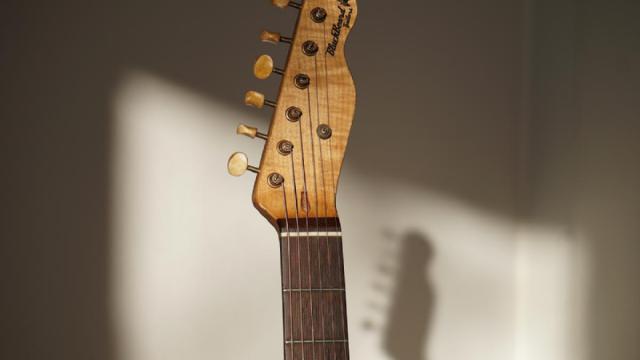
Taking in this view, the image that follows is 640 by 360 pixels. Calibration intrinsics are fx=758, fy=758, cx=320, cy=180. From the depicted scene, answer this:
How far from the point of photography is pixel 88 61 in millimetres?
1723

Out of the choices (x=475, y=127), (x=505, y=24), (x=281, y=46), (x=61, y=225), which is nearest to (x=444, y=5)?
(x=505, y=24)

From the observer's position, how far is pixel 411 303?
2.01 meters

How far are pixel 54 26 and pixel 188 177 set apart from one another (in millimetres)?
453

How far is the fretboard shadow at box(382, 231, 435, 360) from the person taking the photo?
1.98 meters

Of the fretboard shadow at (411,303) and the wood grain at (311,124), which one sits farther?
the fretboard shadow at (411,303)

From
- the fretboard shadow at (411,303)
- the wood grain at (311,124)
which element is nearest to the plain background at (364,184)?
the fretboard shadow at (411,303)

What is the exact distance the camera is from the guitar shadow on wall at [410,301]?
198cm

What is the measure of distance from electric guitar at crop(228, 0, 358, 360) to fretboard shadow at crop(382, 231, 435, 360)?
0.69 meters

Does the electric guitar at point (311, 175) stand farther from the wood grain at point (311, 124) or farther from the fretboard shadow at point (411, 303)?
the fretboard shadow at point (411, 303)

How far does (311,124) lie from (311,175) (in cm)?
9

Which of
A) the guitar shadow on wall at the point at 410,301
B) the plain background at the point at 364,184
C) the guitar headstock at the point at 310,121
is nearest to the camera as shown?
the guitar headstock at the point at 310,121

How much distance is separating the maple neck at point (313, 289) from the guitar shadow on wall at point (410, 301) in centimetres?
67

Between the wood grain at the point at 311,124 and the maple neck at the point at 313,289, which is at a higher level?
the wood grain at the point at 311,124

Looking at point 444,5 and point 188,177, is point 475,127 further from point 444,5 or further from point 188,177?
point 188,177
